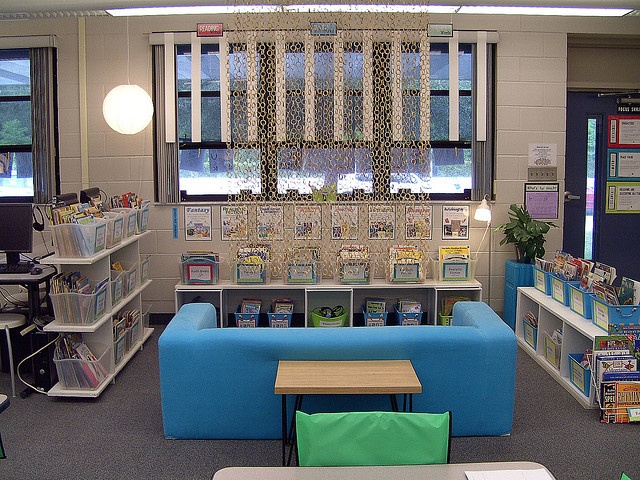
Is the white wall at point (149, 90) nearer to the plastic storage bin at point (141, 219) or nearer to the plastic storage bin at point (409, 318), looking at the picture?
the plastic storage bin at point (141, 219)

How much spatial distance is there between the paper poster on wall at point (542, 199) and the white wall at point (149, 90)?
0.31 ft

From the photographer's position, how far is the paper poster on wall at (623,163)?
7.34m

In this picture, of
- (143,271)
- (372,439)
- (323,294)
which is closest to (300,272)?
(323,294)

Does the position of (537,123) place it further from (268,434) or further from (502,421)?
(268,434)

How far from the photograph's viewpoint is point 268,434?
4.29 meters

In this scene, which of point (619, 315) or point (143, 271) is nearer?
point (619, 315)

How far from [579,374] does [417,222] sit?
234cm

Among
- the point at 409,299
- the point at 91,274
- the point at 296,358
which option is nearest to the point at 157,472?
the point at 296,358

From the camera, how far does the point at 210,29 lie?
21.2ft

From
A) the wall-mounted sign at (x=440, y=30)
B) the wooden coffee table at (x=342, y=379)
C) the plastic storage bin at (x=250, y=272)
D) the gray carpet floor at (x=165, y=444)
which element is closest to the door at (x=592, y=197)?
the wall-mounted sign at (x=440, y=30)

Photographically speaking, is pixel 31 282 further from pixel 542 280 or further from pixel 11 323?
pixel 542 280

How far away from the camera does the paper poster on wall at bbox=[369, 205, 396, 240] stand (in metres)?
6.84

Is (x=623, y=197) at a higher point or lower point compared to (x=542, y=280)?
higher

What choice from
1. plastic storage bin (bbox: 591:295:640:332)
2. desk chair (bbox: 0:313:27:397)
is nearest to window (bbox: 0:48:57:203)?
desk chair (bbox: 0:313:27:397)
